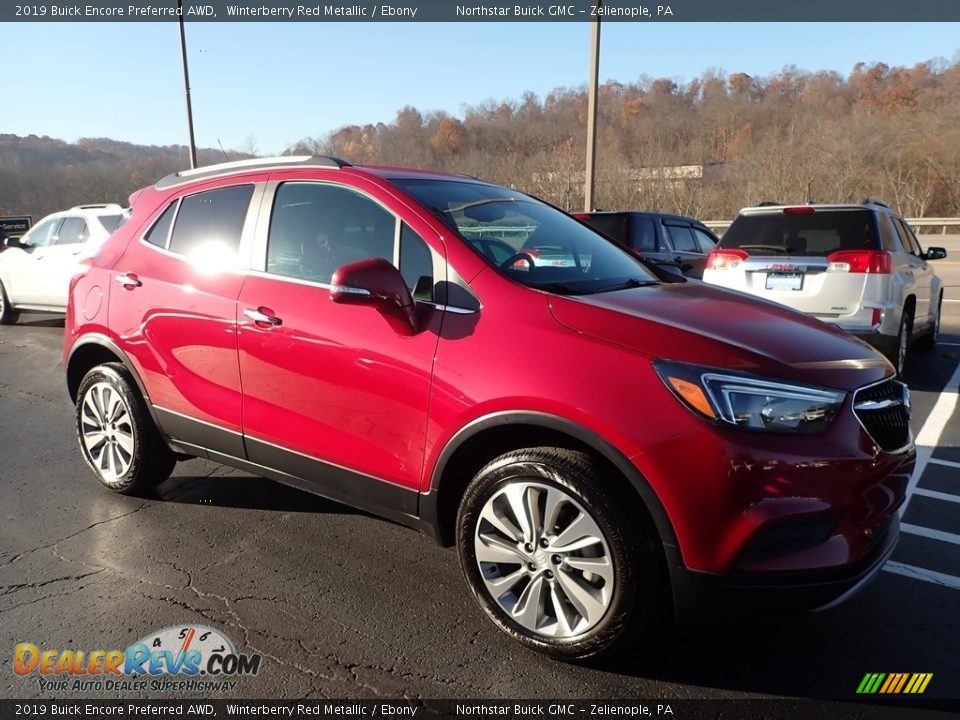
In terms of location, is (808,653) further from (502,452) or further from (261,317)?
(261,317)

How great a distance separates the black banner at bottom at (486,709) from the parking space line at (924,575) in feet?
3.00

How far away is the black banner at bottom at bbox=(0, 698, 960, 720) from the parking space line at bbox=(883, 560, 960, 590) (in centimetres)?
91

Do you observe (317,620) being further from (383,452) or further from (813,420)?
(813,420)

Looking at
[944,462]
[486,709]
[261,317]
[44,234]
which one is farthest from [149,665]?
[44,234]

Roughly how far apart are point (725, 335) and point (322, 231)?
1.81m

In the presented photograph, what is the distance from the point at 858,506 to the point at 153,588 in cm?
282

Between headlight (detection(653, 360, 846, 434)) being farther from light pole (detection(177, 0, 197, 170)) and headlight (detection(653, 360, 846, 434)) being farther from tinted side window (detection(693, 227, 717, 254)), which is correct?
light pole (detection(177, 0, 197, 170))

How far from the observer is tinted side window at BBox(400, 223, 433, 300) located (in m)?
2.83

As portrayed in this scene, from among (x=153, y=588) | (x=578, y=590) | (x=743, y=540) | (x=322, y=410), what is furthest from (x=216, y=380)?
(x=743, y=540)

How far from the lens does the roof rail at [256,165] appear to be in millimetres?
3371

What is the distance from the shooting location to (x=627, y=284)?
3.16 m

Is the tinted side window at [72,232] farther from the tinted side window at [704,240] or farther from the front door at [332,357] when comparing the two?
the tinted side window at [704,240]

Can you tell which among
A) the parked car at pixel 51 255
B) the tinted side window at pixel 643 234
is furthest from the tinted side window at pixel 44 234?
the tinted side window at pixel 643 234

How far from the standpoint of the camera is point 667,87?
200ft
